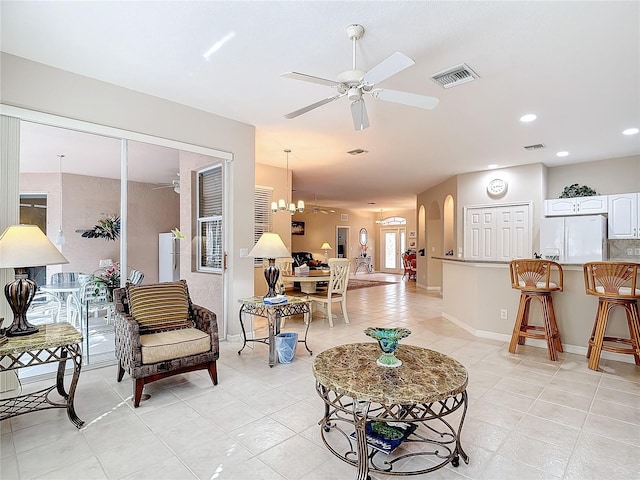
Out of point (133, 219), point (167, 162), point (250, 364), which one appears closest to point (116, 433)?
point (250, 364)

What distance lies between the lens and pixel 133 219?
3.62m

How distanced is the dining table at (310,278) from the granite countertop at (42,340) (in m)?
3.15

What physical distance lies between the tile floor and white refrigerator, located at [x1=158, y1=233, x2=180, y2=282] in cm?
106

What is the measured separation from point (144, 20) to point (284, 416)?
Result: 9.64ft

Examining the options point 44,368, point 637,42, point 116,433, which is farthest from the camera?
point 44,368

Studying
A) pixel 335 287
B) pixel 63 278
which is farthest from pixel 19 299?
pixel 335 287

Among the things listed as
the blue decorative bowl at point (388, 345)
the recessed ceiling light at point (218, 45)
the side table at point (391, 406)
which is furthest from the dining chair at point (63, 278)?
the blue decorative bowl at point (388, 345)

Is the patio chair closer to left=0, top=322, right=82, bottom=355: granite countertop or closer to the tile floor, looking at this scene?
the tile floor

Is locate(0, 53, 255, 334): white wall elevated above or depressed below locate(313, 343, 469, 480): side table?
above

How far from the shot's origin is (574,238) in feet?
19.1

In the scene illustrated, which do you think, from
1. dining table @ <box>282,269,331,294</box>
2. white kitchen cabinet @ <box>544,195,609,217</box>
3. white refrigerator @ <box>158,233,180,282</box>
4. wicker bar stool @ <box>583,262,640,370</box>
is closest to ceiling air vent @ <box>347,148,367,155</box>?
dining table @ <box>282,269,331,294</box>

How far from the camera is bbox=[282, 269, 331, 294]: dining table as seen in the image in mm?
5348

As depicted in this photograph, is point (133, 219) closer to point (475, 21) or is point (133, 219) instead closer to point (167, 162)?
point (167, 162)

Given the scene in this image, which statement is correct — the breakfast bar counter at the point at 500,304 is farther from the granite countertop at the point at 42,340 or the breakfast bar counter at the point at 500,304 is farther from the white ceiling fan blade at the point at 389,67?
the granite countertop at the point at 42,340
